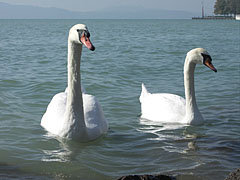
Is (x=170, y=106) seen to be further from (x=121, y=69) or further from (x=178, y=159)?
(x=121, y=69)

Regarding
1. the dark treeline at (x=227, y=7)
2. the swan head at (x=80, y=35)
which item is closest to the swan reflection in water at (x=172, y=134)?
the swan head at (x=80, y=35)

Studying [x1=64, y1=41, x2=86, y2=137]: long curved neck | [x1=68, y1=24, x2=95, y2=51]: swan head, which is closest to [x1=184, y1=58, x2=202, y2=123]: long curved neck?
[x1=64, y1=41, x2=86, y2=137]: long curved neck

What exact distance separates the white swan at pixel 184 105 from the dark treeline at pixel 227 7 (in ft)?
538

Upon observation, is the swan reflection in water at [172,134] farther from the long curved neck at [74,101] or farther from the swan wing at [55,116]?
the swan wing at [55,116]

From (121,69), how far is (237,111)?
6.28 meters

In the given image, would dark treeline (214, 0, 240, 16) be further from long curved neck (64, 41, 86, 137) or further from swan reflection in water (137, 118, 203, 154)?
long curved neck (64, 41, 86, 137)

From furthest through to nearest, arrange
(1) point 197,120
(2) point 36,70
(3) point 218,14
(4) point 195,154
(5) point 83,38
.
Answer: (3) point 218,14, (2) point 36,70, (1) point 197,120, (4) point 195,154, (5) point 83,38

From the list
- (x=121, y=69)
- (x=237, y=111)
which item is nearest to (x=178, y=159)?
(x=237, y=111)

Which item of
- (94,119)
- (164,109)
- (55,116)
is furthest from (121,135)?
(164,109)

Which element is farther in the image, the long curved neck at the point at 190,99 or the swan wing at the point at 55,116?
the long curved neck at the point at 190,99

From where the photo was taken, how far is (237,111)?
8.80 m

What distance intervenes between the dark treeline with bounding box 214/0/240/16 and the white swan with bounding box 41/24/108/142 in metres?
166

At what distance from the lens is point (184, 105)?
27.1 feet

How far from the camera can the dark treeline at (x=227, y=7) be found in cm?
16570
